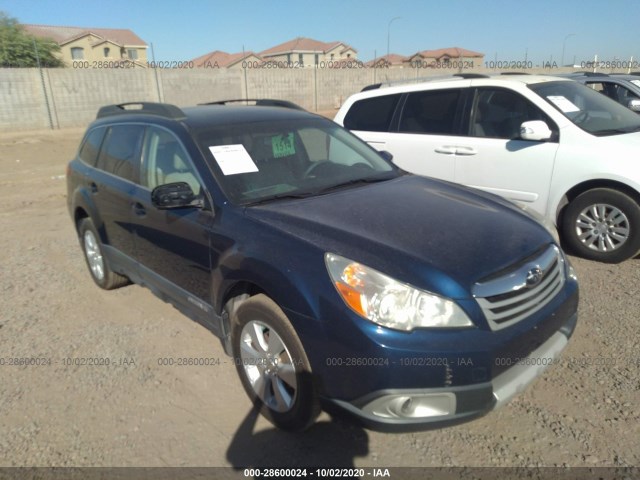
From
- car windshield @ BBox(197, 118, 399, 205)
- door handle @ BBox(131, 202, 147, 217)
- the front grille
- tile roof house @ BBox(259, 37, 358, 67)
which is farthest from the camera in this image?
tile roof house @ BBox(259, 37, 358, 67)

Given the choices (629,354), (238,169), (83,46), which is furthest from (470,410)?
(83,46)

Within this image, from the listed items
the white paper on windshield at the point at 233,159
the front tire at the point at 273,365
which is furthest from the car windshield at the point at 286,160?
the front tire at the point at 273,365

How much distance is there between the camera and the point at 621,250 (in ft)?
14.7

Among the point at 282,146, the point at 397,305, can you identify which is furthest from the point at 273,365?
the point at 282,146

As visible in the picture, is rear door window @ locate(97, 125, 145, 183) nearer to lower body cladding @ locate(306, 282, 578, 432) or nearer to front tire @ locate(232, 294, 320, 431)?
front tire @ locate(232, 294, 320, 431)

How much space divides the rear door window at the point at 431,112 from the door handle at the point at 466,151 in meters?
0.23

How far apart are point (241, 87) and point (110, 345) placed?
24670 mm

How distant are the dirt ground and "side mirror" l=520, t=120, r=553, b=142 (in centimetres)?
134

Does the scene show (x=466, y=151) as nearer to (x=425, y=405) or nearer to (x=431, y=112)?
(x=431, y=112)

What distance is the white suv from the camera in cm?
447

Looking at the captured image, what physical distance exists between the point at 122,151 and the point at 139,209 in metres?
0.71

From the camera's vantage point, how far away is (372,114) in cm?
610

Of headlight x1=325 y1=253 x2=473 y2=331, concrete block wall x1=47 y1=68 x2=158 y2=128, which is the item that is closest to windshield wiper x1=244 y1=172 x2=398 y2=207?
headlight x1=325 y1=253 x2=473 y2=331

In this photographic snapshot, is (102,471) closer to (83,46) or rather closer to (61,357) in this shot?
(61,357)
